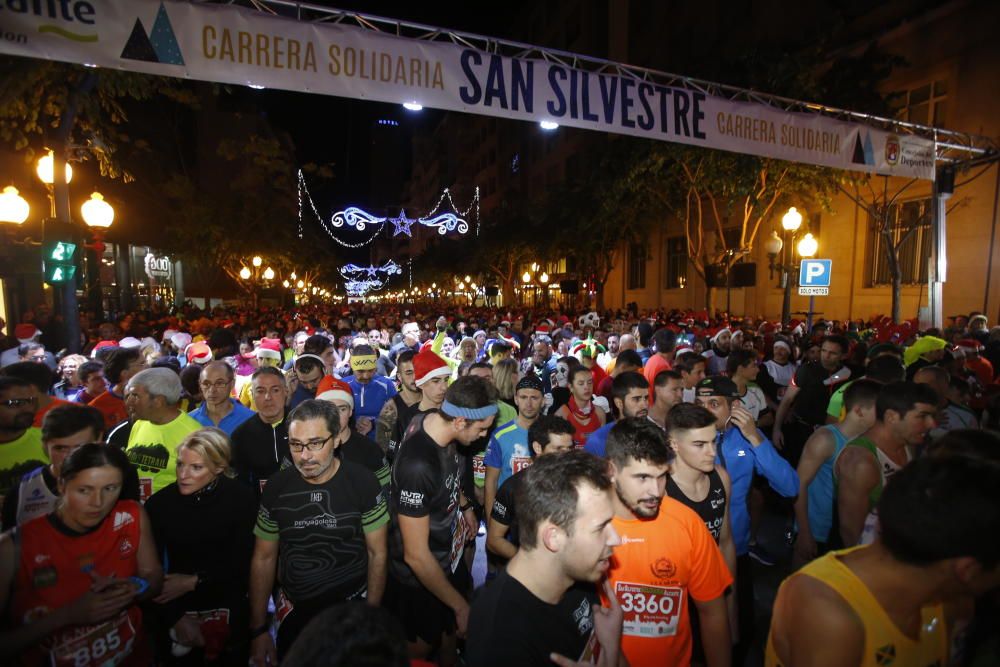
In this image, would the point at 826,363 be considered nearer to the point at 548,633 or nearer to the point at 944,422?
the point at 944,422

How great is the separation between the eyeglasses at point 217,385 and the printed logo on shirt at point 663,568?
406 centimetres

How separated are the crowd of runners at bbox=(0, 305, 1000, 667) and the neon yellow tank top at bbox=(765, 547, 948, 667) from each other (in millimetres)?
11

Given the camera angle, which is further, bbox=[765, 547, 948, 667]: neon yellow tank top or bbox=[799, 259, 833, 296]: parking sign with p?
bbox=[799, 259, 833, 296]: parking sign with p

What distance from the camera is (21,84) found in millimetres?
6707

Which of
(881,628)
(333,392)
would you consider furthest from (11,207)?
(881,628)

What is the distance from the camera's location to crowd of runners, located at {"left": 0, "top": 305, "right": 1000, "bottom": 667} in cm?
179

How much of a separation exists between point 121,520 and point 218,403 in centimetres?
211

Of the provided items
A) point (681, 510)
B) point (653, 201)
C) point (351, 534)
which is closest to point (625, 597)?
point (681, 510)

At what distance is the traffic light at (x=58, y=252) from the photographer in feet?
23.7

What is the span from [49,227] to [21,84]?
1897mm

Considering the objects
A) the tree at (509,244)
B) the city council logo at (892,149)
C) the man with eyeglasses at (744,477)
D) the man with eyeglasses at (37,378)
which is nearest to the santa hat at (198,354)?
the man with eyeglasses at (37,378)

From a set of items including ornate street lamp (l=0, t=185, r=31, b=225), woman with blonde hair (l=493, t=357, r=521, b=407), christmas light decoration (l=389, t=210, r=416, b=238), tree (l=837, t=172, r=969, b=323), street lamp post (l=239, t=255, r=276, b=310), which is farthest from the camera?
street lamp post (l=239, t=255, r=276, b=310)

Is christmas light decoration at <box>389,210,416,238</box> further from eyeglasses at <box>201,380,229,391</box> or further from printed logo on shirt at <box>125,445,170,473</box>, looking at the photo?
printed logo on shirt at <box>125,445,170,473</box>

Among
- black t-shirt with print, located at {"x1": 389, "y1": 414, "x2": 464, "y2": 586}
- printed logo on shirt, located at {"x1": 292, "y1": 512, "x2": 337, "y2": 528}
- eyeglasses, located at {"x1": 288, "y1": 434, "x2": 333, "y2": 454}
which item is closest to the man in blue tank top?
black t-shirt with print, located at {"x1": 389, "y1": 414, "x2": 464, "y2": 586}
